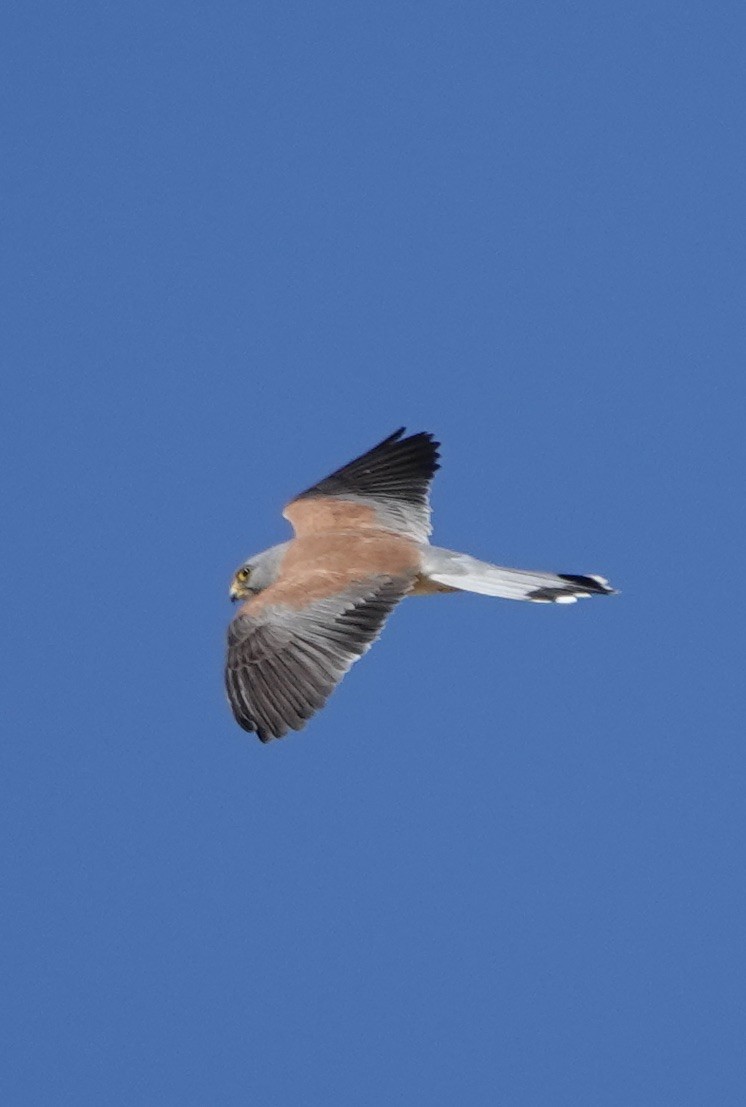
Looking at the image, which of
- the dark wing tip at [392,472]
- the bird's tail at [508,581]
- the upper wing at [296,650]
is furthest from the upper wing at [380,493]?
the upper wing at [296,650]

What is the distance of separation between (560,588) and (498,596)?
0.29 m

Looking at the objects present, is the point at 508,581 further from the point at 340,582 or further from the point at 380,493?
the point at 380,493

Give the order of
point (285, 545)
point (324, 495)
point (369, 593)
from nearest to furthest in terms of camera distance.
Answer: point (369, 593)
point (285, 545)
point (324, 495)

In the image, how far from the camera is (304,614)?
8.33 m

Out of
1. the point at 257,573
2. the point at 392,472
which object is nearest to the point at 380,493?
the point at 392,472

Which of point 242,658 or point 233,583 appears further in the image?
point 233,583

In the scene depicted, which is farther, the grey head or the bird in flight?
the grey head

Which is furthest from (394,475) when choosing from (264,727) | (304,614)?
(264,727)

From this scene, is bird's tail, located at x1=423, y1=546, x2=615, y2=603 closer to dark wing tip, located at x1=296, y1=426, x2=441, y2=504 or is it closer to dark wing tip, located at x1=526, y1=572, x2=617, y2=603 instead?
dark wing tip, located at x1=526, y1=572, x2=617, y2=603

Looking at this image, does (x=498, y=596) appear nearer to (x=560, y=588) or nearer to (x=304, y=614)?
(x=560, y=588)

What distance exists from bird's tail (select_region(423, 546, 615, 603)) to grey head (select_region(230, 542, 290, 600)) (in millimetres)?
701

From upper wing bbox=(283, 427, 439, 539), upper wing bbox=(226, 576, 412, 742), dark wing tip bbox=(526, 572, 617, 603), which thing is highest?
upper wing bbox=(283, 427, 439, 539)

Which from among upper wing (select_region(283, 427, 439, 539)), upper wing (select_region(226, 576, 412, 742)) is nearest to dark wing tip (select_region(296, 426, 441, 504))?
upper wing (select_region(283, 427, 439, 539))

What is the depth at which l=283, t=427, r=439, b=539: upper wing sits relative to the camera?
9484 millimetres
